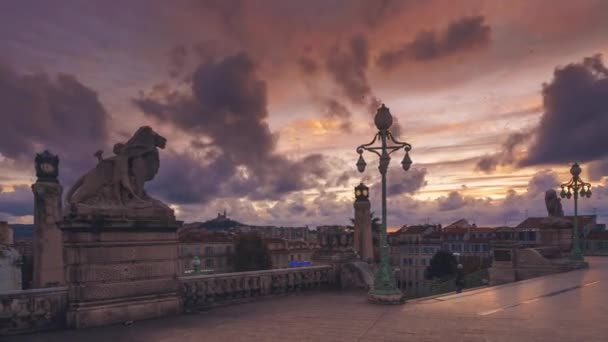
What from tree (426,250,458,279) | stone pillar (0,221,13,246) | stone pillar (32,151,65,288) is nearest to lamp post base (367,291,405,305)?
stone pillar (32,151,65,288)

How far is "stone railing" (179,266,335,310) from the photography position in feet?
39.6

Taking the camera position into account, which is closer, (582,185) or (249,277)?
(249,277)

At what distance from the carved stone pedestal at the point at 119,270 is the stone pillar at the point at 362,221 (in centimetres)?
1162

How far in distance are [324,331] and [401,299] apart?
14.2ft

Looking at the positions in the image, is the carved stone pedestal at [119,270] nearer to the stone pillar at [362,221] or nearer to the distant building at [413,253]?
the stone pillar at [362,221]

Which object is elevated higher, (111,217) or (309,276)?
(111,217)

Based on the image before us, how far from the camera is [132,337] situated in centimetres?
890

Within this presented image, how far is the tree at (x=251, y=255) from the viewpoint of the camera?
73.9 metres

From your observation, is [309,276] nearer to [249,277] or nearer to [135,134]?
[249,277]

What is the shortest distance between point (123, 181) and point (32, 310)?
3.04 metres

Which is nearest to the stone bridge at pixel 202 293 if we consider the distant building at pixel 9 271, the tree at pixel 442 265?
the distant building at pixel 9 271

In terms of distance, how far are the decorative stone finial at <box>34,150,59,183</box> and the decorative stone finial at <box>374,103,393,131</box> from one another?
1088 cm

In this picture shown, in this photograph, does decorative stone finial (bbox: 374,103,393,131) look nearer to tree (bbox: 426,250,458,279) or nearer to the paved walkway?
the paved walkway

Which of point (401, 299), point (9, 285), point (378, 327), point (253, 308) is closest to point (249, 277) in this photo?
point (253, 308)
